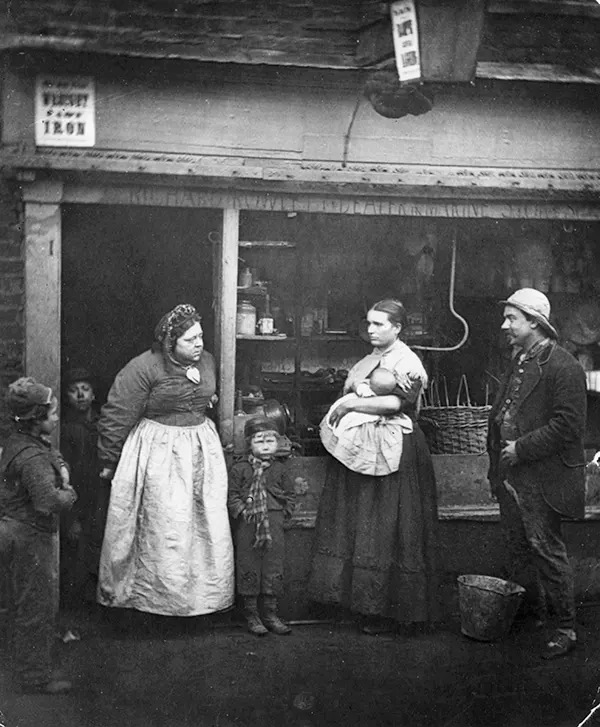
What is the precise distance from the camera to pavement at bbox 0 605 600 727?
4824 mm

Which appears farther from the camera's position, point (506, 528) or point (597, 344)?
point (597, 344)

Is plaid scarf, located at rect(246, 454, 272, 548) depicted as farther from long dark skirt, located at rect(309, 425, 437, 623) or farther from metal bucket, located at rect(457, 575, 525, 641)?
metal bucket, located at rect(457, 575, 525, 641)

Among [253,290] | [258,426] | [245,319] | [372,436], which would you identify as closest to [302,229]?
[253,290]

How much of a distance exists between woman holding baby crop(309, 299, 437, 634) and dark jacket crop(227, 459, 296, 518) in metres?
0.27

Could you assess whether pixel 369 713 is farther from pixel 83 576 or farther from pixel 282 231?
pixel 282 231

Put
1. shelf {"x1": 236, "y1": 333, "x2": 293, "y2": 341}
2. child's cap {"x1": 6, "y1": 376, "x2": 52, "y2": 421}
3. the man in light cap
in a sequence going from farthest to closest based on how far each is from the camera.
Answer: shelf {"x1": 236, "y1": 333, "x2": 293, "y2": 341}
the man in light cap
child's cap {"x1": 6, "y1": 376, "x2": 52, "y2": 421}

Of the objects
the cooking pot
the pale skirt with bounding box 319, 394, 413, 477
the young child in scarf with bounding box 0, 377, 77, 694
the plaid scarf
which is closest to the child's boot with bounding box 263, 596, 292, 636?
the plaid scarf

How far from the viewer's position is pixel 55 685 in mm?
4922

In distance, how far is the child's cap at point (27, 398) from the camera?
15.3ft

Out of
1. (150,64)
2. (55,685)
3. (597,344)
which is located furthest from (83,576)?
(597,344)

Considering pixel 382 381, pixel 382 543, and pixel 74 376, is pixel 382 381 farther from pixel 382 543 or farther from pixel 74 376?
pixel 74 376

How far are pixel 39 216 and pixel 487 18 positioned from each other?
3329 mm

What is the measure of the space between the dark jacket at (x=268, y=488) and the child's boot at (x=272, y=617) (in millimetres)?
590

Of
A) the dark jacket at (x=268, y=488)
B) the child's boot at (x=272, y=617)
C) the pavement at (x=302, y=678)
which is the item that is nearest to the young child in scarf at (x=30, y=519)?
the pavement at (x=302, y=678)
